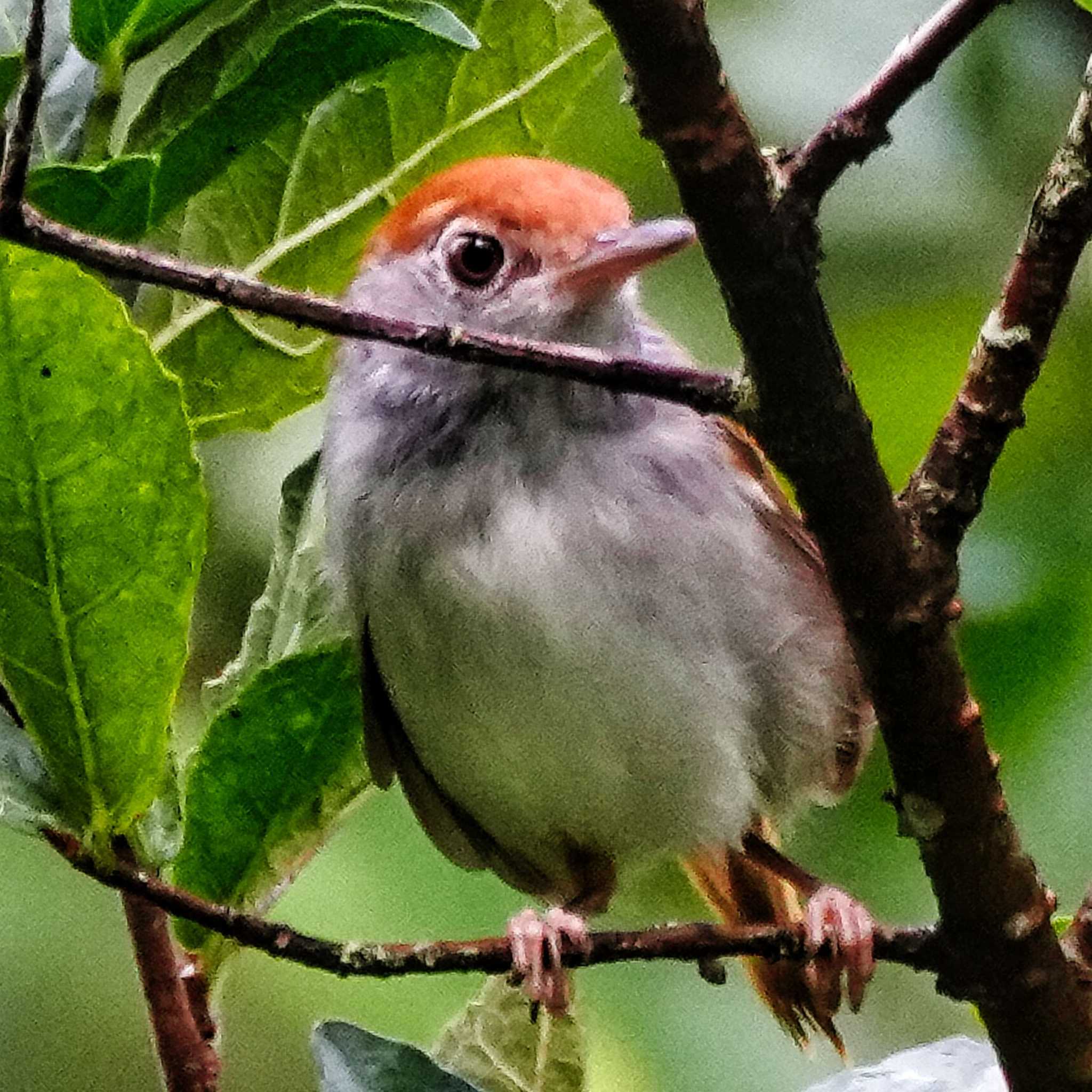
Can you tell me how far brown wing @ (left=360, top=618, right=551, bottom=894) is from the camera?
1784mm

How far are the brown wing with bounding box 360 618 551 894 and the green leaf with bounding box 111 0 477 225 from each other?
539mm

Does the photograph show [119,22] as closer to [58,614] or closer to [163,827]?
[58,614]

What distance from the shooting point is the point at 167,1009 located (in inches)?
49.1

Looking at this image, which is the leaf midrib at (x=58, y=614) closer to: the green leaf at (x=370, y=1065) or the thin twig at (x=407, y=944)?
the thin twig at (x=407, y=944)

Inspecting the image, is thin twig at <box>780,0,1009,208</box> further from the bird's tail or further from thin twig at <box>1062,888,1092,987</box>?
the bird's tail

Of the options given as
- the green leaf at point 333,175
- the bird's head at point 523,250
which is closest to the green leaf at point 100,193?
the green leaf at point 333,175

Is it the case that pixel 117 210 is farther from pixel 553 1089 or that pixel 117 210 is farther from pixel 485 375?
pixel 553 1089

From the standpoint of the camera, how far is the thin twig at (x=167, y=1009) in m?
1.24

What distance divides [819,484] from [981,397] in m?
0.18

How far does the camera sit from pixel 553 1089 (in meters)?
1.60

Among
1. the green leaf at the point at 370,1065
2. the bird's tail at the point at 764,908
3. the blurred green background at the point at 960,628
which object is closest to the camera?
the green leaf at the point at 370,1065

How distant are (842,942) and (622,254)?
2.02ft

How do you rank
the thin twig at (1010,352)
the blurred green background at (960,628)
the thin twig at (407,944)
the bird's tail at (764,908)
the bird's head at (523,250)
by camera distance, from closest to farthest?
the thin twig at (1010,352) < the thin twig at (407,944) < the bird's head at (523,250) < the bird's tail at (764,908) < the blurred green background at (960,628)

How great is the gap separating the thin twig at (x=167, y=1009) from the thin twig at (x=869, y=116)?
63 cm
